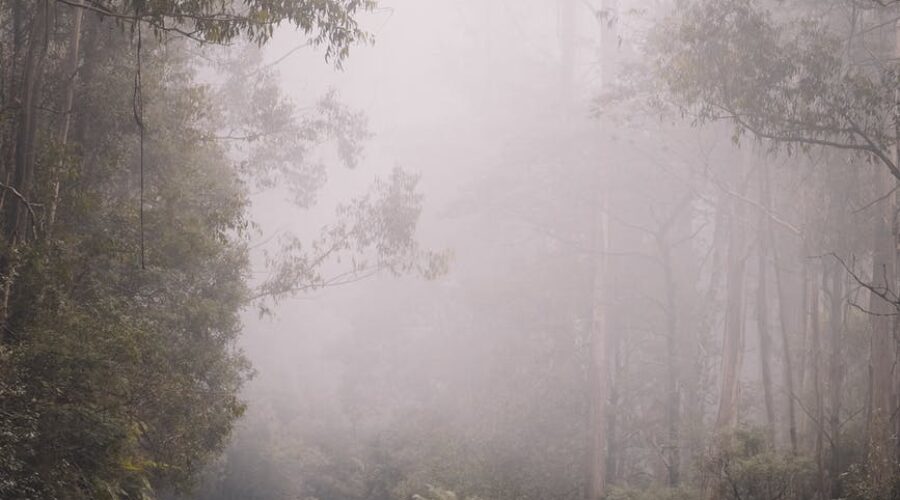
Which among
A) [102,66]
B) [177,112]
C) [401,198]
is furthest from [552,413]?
[102,66]

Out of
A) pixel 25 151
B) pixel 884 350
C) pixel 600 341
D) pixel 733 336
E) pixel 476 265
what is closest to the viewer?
pixel 25 151

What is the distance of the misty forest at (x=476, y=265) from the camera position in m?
7.53

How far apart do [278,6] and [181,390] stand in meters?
4.31

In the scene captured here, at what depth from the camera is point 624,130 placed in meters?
22.4

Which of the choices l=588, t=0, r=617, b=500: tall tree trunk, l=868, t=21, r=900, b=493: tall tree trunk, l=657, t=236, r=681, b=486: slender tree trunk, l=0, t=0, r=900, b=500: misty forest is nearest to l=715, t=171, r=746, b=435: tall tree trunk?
l=0, t=0, r=900, b=500: misty forest

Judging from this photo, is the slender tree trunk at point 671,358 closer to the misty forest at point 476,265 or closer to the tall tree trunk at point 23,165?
the misty forest at point 476,265

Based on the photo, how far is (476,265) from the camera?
2730 centimetres

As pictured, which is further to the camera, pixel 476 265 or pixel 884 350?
pixel 476 265

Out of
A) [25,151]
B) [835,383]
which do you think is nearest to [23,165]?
[25,151]

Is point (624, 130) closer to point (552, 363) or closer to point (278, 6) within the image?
point (552, 363)

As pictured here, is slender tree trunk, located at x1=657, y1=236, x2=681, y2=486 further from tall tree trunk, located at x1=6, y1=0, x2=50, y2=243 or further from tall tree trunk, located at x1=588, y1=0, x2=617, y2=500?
tall tree trunk, located at x1=6, y1=0, x2=50, y2=243

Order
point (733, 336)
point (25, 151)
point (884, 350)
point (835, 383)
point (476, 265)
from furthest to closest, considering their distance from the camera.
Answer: point (476, 265) < point (733, 336) < point (835, 383) < point (884, 350) < point (25, 151)

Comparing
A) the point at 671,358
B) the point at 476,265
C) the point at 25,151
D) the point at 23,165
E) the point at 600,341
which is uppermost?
the point at 476,265

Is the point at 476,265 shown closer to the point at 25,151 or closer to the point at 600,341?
the point at 600,341
